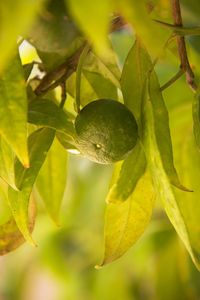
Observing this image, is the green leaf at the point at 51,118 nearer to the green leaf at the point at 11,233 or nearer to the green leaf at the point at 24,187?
the green leaf at the point at 24,187

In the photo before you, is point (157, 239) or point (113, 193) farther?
point (157, 239)

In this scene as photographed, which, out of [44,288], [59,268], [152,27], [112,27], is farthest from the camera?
[44,288]

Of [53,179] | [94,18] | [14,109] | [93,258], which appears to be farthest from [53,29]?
[93,258]

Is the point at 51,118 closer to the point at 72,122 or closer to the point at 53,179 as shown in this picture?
the point at 72,122

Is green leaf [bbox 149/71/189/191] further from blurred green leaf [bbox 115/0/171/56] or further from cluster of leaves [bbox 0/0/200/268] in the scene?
blurred green leaf [bbox 115/0/171/56]

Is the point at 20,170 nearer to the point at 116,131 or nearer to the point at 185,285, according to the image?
the point at 116,131

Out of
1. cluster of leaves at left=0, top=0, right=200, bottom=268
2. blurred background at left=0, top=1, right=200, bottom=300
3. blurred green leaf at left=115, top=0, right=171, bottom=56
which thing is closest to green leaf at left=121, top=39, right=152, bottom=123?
cluster of leaves at left=0, top=0, right=200, bottom=268

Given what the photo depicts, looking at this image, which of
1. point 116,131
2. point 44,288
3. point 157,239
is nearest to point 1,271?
point 44,288
